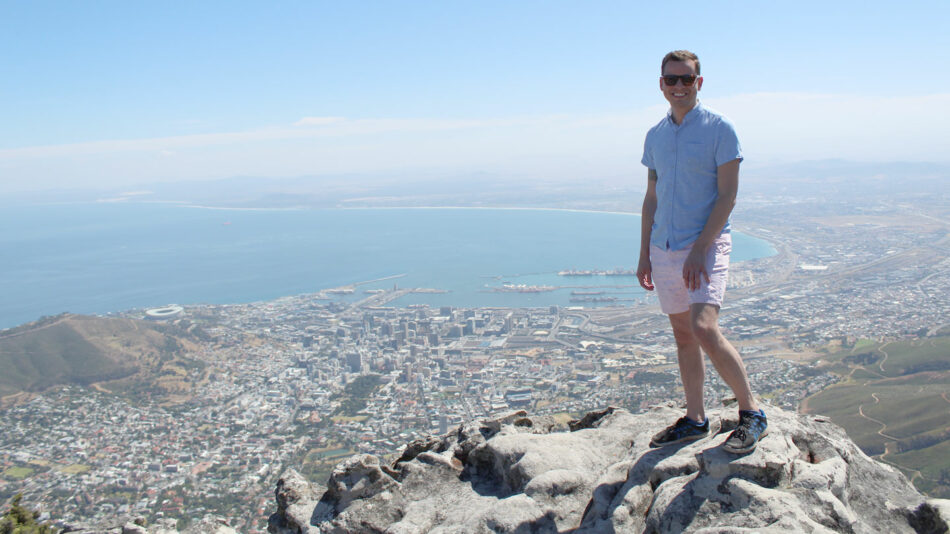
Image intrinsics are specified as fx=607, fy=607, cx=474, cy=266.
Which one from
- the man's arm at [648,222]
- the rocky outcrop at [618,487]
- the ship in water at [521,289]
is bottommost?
the ship in water at [521,289]

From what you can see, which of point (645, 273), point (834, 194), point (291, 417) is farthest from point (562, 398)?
point (834, 194)

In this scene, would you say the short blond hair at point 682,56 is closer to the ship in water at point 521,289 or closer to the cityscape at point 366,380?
the cityscape at point 366,380

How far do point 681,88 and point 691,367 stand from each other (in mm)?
2117

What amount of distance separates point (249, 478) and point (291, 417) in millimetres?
6681

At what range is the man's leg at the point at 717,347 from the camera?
406 cm

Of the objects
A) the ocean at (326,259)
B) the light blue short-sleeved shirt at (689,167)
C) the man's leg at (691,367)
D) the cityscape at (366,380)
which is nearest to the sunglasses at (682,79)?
the light blue short-sleeved shirt at (689,167)

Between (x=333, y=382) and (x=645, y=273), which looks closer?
(x=645, y=273)

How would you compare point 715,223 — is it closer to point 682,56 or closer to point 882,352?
point 682,56

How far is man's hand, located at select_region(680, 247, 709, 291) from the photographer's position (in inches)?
160

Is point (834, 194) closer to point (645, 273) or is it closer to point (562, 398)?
point (562, 398)

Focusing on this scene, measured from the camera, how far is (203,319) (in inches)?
1991

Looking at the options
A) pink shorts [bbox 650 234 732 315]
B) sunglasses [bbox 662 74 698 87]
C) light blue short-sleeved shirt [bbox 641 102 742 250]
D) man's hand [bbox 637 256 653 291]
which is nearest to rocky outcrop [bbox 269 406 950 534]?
pink shorts [bbox 650 234 732 315]

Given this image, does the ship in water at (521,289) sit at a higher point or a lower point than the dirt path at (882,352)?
lower

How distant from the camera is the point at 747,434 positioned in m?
3.83
